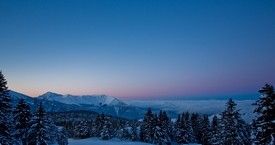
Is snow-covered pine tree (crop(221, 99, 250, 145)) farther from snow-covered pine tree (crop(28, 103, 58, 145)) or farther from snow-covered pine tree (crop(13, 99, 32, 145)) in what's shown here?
snow-covered pine tree (crop(13, 99, 32, 145))

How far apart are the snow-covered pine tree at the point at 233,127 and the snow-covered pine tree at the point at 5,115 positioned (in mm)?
28846

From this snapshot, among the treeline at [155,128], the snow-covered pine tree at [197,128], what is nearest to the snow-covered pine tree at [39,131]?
the treeline at [155,128]

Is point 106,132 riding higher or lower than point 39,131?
lower

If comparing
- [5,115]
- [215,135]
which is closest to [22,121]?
[5,115]

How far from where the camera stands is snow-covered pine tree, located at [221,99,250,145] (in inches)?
1718

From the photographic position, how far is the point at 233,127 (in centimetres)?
4378

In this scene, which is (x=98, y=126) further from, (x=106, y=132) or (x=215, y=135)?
(x=215, y=135)

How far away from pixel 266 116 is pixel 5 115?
26.3 m

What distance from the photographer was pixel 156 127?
77.1 meters

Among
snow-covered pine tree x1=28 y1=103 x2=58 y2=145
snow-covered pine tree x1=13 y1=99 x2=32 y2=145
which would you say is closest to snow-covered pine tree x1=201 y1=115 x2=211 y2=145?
snow-covered pine tree x1=28 y1=103 x2=58 y2=145

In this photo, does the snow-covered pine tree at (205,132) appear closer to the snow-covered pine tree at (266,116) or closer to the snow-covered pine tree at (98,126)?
the snow-covered pine tree at (98,126)

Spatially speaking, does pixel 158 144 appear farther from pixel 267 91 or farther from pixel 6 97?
pixel 267 91

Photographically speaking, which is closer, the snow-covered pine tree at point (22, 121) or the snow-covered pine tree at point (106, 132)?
the snow-covered pine tree at point (22, 121)

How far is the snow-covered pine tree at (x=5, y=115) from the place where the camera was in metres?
32.9
